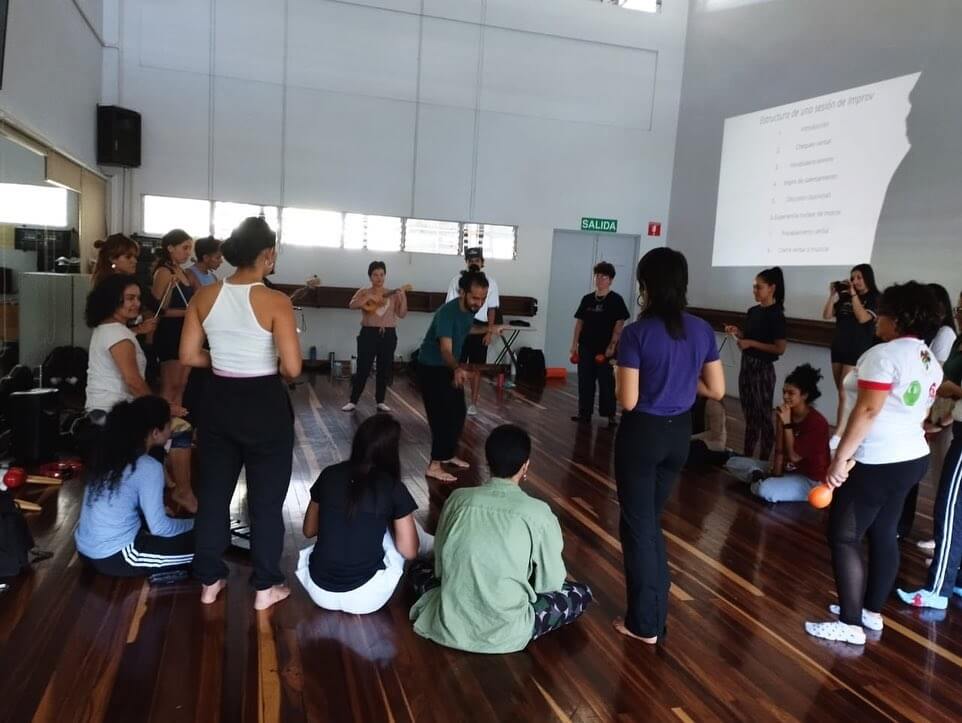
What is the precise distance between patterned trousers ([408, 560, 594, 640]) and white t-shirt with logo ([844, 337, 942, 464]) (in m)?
1.12

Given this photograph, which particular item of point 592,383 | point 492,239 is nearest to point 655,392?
point 592,383

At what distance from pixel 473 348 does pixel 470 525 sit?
561 cm

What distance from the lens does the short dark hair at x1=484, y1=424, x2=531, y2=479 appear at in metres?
2.40

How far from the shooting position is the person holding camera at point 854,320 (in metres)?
5.19

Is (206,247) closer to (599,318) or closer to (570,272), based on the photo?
(599,318)

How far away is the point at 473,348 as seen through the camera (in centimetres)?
794

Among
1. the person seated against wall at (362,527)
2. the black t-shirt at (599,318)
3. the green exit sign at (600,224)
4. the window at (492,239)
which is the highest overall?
the green exit sign at (600,224)

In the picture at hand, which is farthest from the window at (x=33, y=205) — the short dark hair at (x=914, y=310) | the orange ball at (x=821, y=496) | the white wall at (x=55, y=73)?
the short dark hair at (x=914, y=310)

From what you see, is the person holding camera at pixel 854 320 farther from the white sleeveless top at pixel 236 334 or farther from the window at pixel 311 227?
the window at pixel 311 227

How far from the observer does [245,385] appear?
7.84 ft

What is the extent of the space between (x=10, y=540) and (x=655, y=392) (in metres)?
2.53

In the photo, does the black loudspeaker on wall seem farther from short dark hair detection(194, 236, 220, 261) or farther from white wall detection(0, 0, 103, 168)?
short dark hair detection(194, 236, 220, 261)

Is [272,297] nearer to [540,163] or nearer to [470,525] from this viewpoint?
[470,525]

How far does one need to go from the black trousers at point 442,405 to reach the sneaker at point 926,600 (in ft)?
8.25
